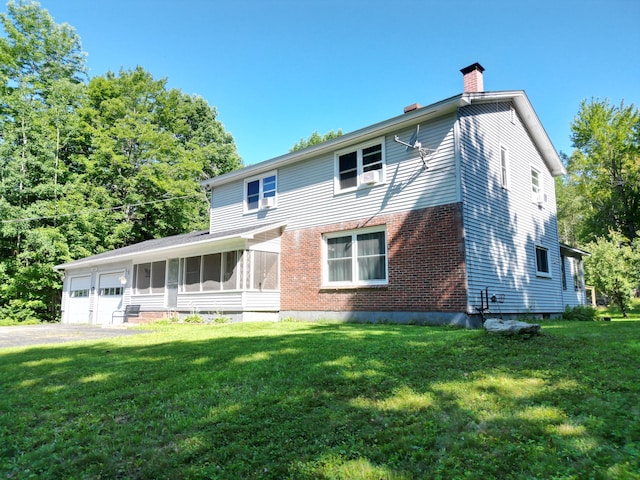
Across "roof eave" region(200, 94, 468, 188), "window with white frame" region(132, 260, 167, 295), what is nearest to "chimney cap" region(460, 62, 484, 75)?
"roof eave" region(200, 94, 468, 188)

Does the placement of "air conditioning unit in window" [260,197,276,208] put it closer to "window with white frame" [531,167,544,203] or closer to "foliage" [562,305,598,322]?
"window with white frame" [531,167,544,203]

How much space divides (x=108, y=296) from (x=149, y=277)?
3.75 m

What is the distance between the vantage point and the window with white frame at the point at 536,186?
14.9m

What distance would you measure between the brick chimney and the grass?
926cm

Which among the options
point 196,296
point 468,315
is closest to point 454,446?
point 468,315

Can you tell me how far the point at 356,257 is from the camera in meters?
12.7

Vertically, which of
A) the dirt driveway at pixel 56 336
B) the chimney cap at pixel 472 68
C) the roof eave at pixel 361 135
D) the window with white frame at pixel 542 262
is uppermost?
the chimney cap at pixel 472 68

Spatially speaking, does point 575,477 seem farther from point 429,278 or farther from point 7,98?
point 7,98

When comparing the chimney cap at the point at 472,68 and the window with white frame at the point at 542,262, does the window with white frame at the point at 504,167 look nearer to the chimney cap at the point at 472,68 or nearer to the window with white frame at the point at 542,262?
the chimney cap at the point at 472,68

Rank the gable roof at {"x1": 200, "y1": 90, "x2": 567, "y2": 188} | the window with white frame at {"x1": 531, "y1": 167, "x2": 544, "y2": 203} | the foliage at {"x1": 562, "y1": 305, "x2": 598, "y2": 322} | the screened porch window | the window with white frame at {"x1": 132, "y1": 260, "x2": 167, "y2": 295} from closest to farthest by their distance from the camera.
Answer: the gable roof at {"x1": 200, "y1": 90, "x2": 567, "y2": 188}
the screened porch window
the foliage at {"x1": 562, "y1": 305, "x2": 598, "y2": 322}
the window with white frame at {"x1": 531, "y1": 167, "x2": 544, "y2": 203}
the window with white frame at {"x1": 132, "y1": 260, "x2": 167, "y2": 295}

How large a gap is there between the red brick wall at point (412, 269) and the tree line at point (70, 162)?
17190 millimetres

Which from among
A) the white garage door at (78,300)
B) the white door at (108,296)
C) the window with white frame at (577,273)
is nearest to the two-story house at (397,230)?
the window with white frame at (577,273)

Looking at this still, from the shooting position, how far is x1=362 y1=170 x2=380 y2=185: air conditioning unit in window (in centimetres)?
1230

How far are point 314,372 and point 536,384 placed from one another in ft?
7.77
